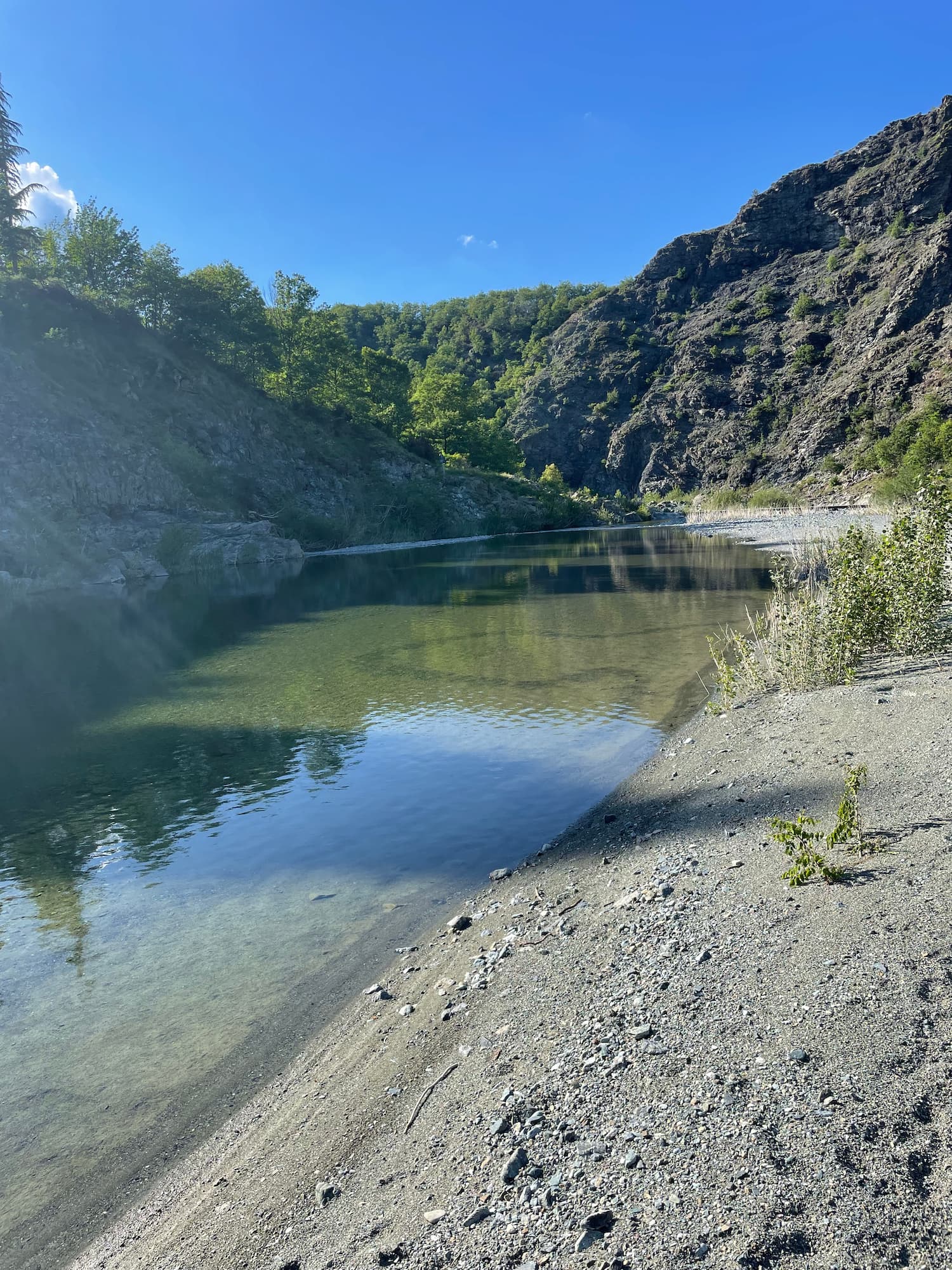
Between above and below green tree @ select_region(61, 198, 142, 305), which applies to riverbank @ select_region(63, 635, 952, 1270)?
below

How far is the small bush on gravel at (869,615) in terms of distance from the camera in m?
12.5

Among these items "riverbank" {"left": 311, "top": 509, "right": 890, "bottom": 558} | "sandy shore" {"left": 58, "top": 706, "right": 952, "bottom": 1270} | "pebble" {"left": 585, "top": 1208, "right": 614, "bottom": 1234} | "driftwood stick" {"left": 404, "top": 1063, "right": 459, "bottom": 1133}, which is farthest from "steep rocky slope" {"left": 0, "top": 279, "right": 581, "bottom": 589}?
"pebble" {"left": 585, "top": 1208, "right": 614, "bottom": 1234}

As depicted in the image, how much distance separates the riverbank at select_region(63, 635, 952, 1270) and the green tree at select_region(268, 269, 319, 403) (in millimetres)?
87267

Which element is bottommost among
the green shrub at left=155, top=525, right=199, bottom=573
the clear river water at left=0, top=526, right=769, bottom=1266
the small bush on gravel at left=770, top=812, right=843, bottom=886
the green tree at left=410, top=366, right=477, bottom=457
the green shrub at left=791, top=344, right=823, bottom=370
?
the clear river water at left=0, top=526, right=769, bottom=1266

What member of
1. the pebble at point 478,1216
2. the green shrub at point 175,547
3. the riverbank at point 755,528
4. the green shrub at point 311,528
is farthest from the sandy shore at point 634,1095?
the green shrub at point 311,528

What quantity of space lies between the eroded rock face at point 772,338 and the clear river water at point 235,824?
281 ft

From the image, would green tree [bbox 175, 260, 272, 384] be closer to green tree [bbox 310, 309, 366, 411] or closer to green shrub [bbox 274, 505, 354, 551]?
green tree [bbox 310, 309, 366, 411]

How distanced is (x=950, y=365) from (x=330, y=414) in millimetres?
68616

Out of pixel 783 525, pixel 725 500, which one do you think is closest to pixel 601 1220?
pixel 783 525

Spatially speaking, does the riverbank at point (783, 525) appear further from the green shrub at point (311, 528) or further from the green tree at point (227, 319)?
the green tree at point (227, 319)

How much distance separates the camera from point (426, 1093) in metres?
4.82

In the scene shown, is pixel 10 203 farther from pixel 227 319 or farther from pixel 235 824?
pixel 235 824

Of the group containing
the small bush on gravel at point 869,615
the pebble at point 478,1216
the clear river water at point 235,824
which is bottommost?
the clear river water at point 235,824

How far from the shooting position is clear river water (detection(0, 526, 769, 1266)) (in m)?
5.74
